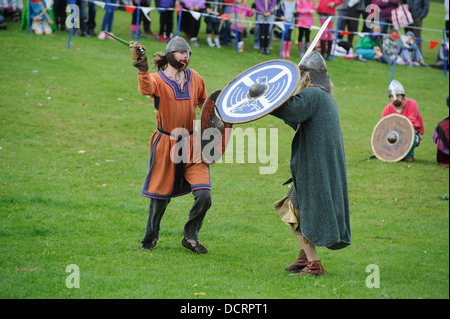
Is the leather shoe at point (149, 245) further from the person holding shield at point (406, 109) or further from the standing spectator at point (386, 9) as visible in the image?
the standing spectator at point (386, 9)

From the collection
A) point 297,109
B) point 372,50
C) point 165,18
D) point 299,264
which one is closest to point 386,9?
point 372,50

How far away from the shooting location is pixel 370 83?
1795cm

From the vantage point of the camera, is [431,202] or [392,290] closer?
[392,290]

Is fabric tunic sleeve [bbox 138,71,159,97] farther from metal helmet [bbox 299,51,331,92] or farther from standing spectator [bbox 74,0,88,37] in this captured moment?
standing spectator [bbox 74,0,88,37]

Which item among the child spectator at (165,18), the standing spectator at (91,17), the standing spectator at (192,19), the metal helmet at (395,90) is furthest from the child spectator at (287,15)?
the metal helmet at (395,90)

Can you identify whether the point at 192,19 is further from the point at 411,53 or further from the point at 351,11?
the point at 411,53

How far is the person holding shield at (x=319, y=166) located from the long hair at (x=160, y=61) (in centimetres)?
158

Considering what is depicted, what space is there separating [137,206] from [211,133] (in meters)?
2.25

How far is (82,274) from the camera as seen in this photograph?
219 inches

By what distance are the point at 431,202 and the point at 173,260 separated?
15.9 ft
